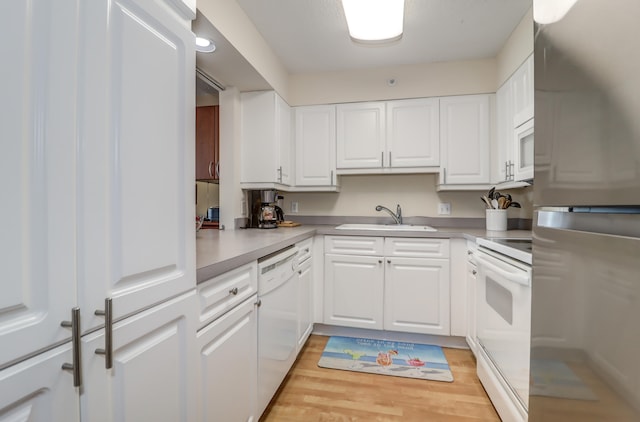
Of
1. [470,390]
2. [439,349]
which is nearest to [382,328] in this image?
[439,349]

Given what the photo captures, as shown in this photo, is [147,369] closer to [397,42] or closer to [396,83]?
[397,42]

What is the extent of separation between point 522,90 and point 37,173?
8.06 feet

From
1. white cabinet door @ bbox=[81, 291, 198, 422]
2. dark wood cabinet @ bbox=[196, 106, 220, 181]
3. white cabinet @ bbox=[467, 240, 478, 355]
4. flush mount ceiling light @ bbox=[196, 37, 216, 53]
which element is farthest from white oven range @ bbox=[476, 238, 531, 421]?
dark wood cabinet @ bbox=[196, 106, 220, 181]

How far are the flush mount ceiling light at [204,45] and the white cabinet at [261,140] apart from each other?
2.30 ft

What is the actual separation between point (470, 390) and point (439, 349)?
1.63ft

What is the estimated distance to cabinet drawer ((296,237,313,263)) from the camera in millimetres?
2060

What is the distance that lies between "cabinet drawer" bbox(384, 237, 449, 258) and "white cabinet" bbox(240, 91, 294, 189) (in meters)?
1.06

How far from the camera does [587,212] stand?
56 centimetres

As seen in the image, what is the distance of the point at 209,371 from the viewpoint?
38.9 inches

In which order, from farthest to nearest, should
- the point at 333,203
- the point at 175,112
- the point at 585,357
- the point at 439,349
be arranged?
the point at 333,203 → the point at 439,349 → the point at 175,112 → the point at 585,357

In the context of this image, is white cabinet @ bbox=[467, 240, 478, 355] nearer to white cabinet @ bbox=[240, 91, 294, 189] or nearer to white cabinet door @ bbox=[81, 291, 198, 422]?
white cabinet @ bbox=[240, 91, 294, 189]

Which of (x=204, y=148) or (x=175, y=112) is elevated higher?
(x=204, y=148)

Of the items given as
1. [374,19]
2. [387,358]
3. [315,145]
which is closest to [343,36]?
[374,19]

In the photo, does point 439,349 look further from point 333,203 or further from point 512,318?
point 333,203
